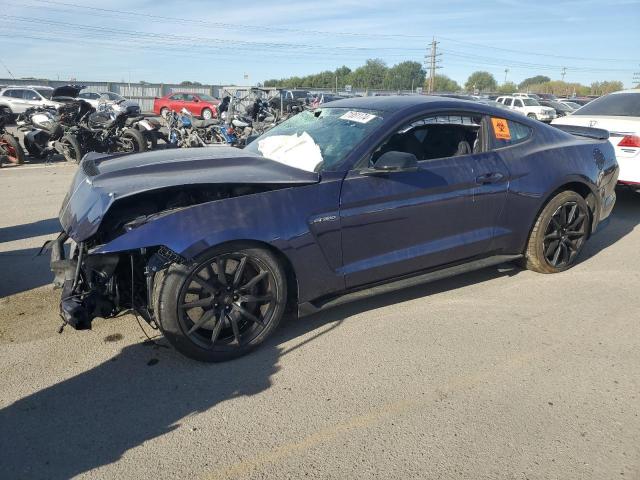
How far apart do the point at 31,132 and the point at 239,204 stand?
10.6 metres

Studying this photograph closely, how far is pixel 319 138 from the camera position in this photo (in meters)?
4.04

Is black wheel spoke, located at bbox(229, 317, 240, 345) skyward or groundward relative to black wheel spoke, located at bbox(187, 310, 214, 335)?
groundward

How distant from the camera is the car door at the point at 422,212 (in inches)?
142

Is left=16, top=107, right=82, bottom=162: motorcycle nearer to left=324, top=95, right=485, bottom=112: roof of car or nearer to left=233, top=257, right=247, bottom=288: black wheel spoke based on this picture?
left=324, top=95, right=485, bottom=112: roof of car

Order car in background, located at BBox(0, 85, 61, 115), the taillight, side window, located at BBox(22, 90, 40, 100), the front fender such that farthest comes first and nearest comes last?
1. side window, located at BBox(22, 90, 40, 100)
2. car in background, located at BBox(0, 85, 61, 115)
3. the taillight
4. the front fender

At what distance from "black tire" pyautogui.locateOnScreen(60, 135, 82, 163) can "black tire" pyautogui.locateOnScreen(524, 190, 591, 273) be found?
950 cm

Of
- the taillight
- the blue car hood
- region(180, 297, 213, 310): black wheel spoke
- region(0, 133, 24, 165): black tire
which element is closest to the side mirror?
the blue car hood

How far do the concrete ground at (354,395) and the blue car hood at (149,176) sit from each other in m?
0.91

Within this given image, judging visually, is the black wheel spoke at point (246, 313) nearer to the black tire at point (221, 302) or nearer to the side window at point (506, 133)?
the black tire at point (221, 302)

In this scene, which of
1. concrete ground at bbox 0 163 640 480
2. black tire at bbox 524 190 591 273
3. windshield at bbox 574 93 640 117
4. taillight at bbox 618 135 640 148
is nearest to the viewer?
concrete ground at bbox 0 163 640 480

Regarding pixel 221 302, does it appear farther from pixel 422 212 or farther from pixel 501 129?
pixel 501 129

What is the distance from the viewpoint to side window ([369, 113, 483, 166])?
4.12 meters

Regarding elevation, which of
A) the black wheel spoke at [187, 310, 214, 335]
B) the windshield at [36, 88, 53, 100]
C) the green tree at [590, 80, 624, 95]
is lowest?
the black wheel spoke at [187, 310, 214, 335]

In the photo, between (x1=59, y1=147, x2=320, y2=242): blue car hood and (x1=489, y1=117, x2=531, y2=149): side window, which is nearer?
(x1=59, y1=147, x2=320, y2=242): blue car hood
